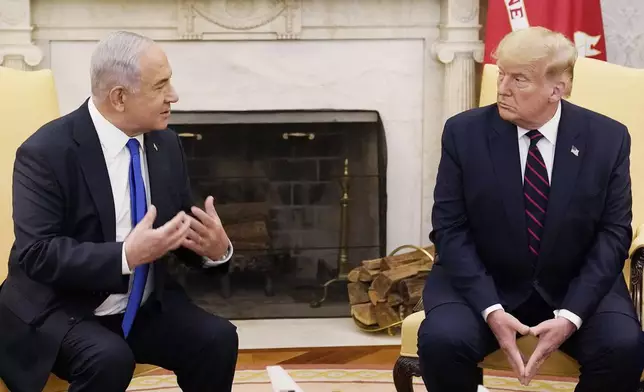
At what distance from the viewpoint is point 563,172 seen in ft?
8.00

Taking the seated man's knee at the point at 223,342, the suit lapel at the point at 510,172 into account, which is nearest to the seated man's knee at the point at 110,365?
the seated man's knee at the point at 223,342

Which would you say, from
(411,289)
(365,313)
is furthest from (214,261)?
(365,313)

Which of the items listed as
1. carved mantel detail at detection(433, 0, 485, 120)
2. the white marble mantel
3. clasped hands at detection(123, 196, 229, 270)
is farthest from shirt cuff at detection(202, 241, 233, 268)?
carved mantel detail at detection(433, 0, 485, 120)

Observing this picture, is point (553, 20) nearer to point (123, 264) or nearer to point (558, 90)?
point (558, 90)

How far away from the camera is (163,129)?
8.05 ft

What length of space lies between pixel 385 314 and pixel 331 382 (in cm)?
61

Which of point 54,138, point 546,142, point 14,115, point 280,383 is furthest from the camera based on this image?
point 14,115

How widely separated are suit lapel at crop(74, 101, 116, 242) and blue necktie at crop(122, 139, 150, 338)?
6cm

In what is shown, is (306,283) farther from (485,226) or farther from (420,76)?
(485,226)

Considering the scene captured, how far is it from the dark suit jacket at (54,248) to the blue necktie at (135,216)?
6 centimetres

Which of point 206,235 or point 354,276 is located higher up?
point 206,235

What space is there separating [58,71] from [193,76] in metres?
0.56

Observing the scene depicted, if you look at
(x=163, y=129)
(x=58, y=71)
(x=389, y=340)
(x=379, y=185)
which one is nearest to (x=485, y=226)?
(x=163, y=129)

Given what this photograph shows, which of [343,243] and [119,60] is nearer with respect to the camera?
[119,60]
